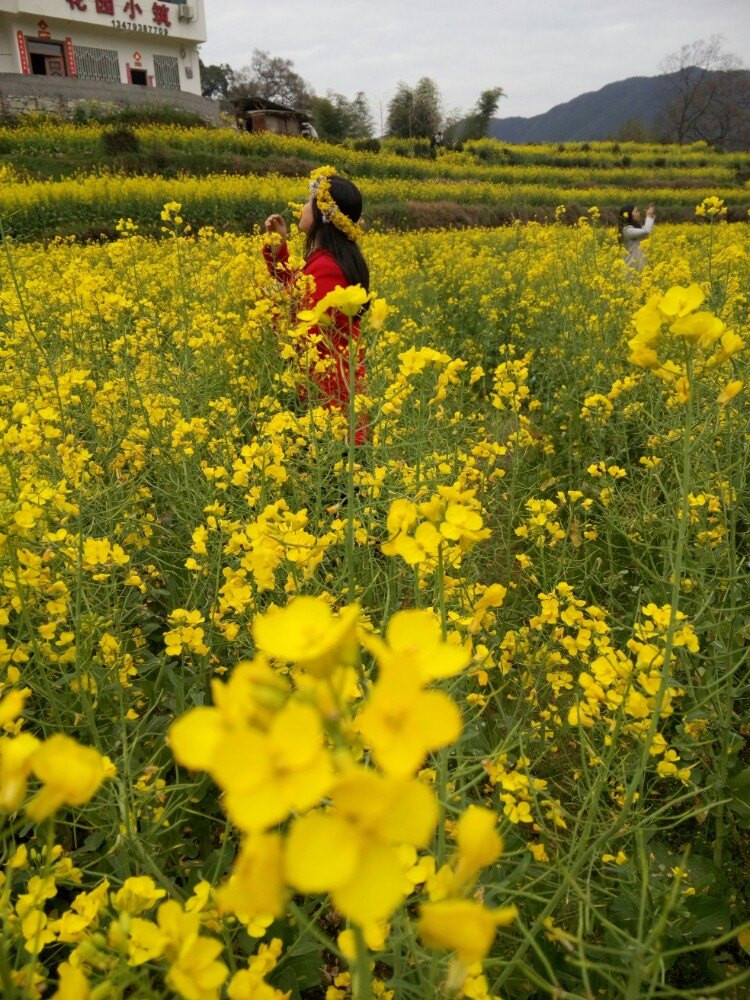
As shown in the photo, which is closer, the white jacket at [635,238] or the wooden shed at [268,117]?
the white jacket at [635,238]

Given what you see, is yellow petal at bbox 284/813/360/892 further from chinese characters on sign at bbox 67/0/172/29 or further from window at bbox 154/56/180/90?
window at bbox 154/56/180/90

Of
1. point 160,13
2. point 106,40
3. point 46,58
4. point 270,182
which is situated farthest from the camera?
point 160,13

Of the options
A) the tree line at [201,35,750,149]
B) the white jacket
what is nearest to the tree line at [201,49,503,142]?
the tree line at [201,35,750,149]

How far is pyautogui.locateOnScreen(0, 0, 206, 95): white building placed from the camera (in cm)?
2534

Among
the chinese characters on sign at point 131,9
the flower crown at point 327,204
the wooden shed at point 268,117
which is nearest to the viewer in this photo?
the flower crown at point 327,204

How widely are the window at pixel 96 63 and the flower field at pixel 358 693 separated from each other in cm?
2911

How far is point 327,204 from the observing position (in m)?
3.62

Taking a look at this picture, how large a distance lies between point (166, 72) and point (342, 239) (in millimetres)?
32728

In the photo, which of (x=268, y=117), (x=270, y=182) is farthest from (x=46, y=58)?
(x=270, y=182)

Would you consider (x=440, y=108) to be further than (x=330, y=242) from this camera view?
Yes

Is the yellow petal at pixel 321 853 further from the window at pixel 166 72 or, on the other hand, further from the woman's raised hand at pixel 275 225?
the window at pixel 166 72

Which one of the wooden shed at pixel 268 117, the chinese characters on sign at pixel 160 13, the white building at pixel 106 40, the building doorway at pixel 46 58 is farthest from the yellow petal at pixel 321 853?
the chinese characters on sign at pixel 160 13

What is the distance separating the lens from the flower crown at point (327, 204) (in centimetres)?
363

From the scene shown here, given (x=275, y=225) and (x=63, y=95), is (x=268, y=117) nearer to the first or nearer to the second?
(x=63, y=95)
